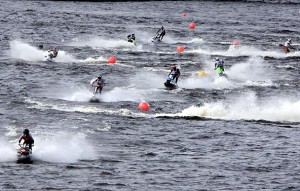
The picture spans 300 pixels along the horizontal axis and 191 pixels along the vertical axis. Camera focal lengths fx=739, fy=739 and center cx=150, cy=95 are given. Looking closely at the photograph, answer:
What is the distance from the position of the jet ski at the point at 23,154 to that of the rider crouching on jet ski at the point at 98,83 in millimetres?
15599

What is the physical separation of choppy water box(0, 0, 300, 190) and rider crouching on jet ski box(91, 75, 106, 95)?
0.76 meters

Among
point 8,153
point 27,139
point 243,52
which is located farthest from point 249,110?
point 243,52

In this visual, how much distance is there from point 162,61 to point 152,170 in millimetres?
37439

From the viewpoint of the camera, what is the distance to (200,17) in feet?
427

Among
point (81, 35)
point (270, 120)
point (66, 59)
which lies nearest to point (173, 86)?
point (270, 120)

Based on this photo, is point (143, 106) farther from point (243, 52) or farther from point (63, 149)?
point (243, 52)

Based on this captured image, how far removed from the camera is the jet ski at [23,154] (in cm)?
→ 3384

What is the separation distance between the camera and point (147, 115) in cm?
4544

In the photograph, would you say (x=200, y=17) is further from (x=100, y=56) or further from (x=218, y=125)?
(x=218, y=125)

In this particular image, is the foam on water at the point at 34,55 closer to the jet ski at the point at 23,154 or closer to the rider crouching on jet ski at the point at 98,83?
the rider crouching on jet ski at the point at 98,83

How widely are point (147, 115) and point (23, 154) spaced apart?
1290 centimetres

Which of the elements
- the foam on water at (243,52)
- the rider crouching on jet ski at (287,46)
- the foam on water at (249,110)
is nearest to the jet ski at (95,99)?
the foam on water at (249,110)

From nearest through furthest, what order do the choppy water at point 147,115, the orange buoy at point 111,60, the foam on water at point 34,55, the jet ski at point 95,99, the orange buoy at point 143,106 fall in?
the choppy water at point 147,115
the orange buoy at point 143,106
the jet ski at point 95,99
the orange buoy at point 111,60
the foam on water at point 34,55

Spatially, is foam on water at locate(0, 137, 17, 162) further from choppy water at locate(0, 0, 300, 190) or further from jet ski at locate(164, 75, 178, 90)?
jet ski at locate(164, 75, 178, 90)
